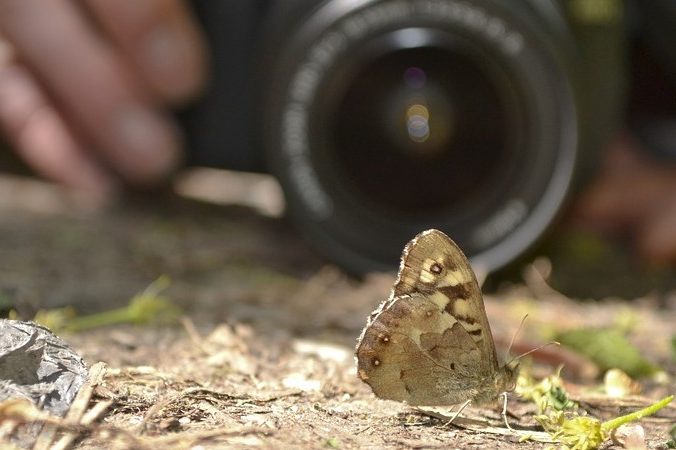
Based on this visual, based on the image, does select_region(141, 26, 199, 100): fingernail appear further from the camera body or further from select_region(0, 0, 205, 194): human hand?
the camera body

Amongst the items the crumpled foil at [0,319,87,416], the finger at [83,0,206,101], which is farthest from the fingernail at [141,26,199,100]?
the crumpled foil at [0,319,87,416]

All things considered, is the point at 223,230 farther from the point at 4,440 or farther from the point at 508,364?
the point at 4,440

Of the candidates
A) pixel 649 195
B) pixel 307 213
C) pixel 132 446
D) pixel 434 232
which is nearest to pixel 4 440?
pixel 132 446

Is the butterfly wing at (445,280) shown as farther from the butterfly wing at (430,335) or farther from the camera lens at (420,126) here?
A: the camera lens at (420,126)

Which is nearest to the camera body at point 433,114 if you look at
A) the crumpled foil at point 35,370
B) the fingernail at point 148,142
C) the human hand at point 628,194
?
the fingernail at point 148,142

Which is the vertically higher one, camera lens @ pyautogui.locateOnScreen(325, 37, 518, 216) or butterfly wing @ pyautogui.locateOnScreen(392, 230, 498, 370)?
camera lens @ pyautogui.locateOnScreen(325, 37, 518, 216)

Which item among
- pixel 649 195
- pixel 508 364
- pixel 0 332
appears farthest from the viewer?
pixel 649 195
